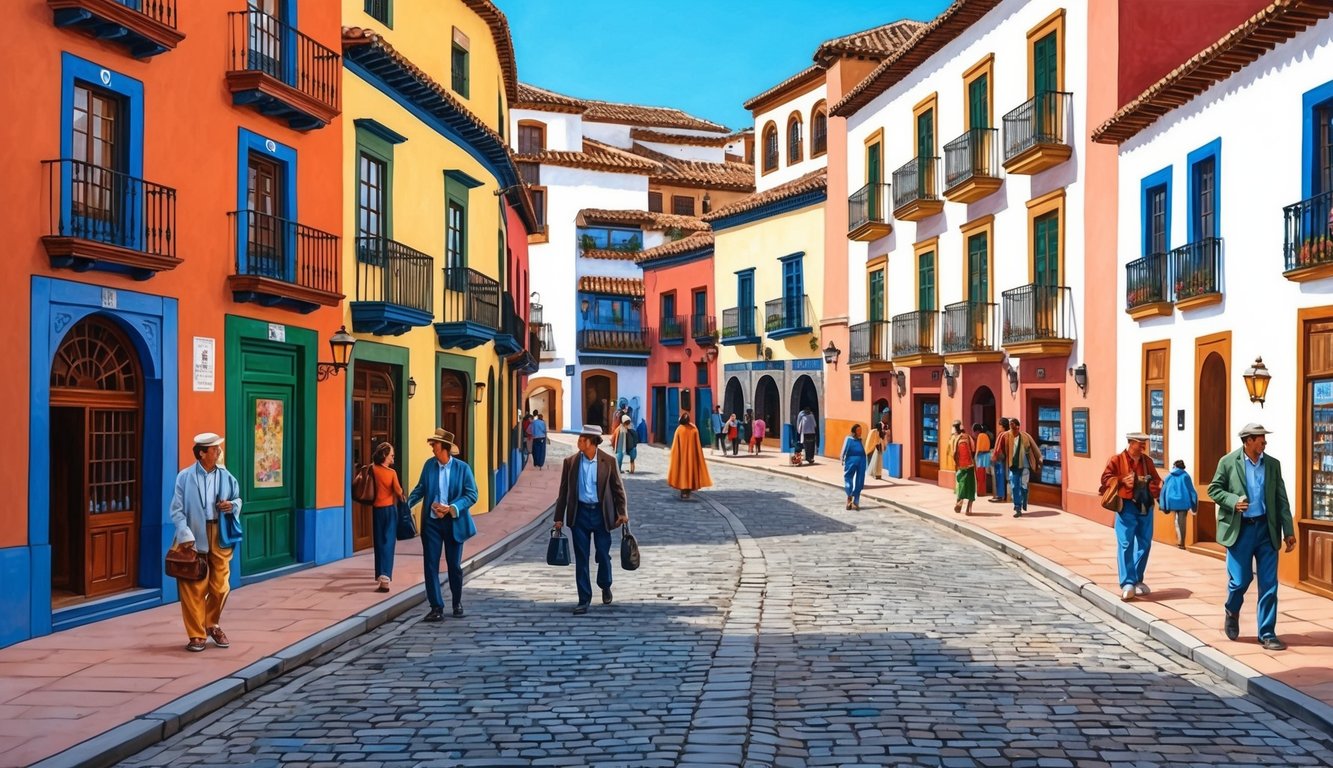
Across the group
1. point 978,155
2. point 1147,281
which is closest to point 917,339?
point 978,155

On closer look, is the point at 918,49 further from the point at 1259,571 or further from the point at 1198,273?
the point at 1259,571

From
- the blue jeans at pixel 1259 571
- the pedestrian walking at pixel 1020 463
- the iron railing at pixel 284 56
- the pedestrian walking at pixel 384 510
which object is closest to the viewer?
the blue jeans at pixel 1259 571

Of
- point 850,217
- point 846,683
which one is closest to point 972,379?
point 850,217

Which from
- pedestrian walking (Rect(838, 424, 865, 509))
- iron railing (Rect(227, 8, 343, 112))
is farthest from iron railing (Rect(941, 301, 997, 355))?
iron railing (Rect(227, 8, 343, 112))

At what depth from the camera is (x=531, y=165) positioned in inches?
1957

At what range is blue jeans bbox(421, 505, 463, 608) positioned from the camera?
11.3 meters

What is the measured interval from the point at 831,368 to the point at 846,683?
2637 cm

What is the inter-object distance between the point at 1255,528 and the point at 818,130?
3150 centimetres

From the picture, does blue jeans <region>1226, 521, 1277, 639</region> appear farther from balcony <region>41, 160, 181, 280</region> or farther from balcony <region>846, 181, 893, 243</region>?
balcony <region>846, 181, 893, 243</region>

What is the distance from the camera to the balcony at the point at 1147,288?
17547mm

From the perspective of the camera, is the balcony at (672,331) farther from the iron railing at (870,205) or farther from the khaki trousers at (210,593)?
the khaki trousers at (210,593)

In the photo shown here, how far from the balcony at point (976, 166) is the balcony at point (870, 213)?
4871mm

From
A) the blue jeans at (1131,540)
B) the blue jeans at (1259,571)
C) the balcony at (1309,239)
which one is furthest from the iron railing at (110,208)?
the balcony at (1309,239)

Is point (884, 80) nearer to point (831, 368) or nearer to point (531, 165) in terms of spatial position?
point (831, 368)
